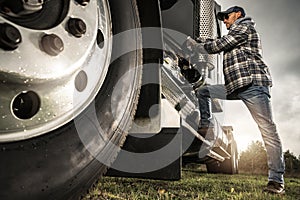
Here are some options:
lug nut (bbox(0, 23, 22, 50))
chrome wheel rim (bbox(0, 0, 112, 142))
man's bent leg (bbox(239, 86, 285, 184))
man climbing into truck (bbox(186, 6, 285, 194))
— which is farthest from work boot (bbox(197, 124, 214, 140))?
lug nut (bbox(0, 23, 22, 50))

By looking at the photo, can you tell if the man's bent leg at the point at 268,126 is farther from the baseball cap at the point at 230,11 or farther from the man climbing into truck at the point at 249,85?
the baseball cap at the point at 230,11

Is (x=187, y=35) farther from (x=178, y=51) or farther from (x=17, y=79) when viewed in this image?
(x=17, y=79)

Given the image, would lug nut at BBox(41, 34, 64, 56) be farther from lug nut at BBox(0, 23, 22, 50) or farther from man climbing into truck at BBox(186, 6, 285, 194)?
man climbing into truck at BBox(186, 6, 285, 194)

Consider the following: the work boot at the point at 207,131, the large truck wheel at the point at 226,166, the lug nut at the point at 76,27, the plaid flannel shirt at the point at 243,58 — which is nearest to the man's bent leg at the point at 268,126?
the plaid flannel shirt at the point at 243,58

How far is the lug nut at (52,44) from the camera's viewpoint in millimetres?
891

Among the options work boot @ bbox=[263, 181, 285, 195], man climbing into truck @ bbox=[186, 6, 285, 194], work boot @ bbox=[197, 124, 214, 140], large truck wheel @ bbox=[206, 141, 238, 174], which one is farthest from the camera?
large truck wheel @ bbox=[206, 141, 238, 174]

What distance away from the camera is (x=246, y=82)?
11.1 feet

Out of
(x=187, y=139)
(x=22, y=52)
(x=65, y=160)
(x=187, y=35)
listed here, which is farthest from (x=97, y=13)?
(x=187, y=35)

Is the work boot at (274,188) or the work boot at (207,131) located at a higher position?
the work boot at (207,131)

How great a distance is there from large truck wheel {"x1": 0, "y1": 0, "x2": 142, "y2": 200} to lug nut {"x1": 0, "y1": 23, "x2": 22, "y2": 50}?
0.02 metres

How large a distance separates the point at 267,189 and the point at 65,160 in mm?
2845

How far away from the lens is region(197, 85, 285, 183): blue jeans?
3316 mm

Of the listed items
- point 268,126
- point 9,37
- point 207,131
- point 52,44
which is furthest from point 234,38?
point 9,37

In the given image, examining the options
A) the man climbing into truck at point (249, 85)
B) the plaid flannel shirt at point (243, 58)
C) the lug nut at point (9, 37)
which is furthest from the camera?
the plaid flannel shirt at point (243, 58)
